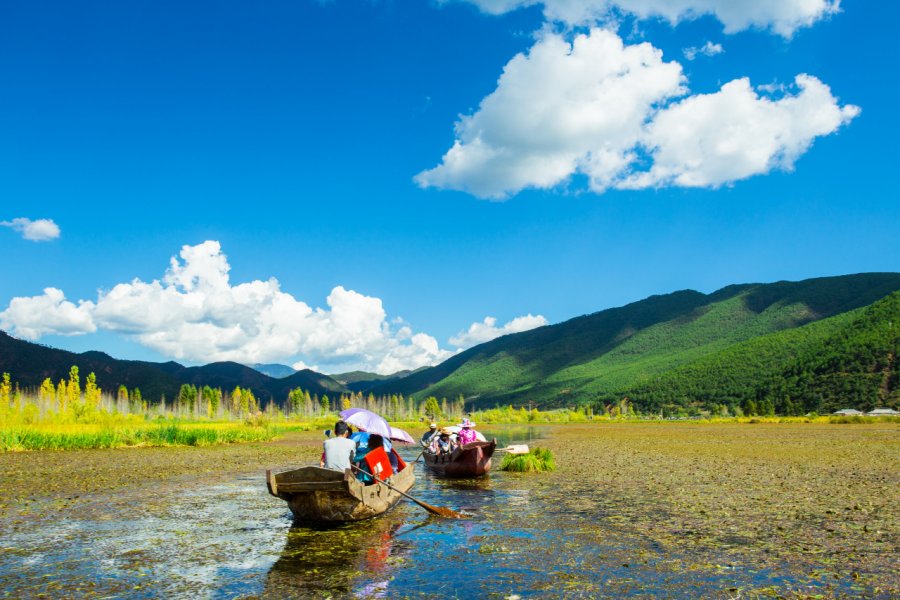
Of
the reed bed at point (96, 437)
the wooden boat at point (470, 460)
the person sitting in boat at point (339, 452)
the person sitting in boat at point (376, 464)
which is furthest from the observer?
the reed bed at point (96, 437)

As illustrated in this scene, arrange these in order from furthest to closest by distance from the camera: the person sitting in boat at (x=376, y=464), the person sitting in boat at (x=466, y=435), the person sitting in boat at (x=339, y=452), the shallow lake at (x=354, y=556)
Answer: the person sitting in boat at (x=466, y=435), the person sitting in boat at (x=376, y=464), the person sitting in boat at (x=339, y=452), the shallow lake at (x=354, y=556)

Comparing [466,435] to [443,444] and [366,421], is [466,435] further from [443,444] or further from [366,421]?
[366,421]

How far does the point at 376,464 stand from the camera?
15320 mm

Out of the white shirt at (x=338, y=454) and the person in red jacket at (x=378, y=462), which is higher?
the white shirt at (x=338, y=454)

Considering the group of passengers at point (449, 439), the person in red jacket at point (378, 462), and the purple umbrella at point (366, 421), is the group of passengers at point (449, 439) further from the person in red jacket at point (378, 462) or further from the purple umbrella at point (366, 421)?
the person in red jacket at point (378, 462)

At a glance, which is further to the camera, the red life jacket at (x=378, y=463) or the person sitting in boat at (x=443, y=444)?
the person sitting in boat at (x=443, y=444)

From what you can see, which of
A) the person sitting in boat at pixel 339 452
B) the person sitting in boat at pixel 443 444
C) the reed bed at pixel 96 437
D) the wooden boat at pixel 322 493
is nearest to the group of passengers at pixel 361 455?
the person sitting in boat at pixel 339 452

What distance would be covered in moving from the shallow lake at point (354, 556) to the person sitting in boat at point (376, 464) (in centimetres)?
96

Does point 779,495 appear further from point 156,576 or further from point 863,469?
point 156,576

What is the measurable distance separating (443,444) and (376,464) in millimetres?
10017

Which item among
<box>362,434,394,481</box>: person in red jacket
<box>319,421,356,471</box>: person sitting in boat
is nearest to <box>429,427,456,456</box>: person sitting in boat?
<box>362,434,394,481</box>: person in red jacket

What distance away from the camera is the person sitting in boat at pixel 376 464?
15203mm

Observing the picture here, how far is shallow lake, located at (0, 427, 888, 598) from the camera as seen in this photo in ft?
28.7

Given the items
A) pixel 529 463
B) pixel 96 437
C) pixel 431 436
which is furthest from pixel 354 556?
pixel 96 437
